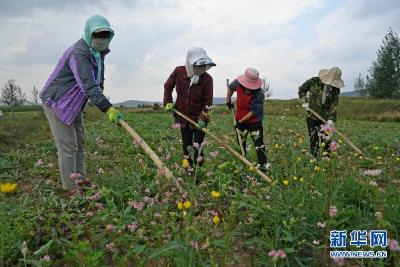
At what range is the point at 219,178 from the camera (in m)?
3.79

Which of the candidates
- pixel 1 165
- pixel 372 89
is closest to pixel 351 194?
pixel 1 165

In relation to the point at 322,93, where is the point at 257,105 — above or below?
below

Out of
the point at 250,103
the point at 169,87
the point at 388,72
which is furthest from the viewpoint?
the point at 388,72

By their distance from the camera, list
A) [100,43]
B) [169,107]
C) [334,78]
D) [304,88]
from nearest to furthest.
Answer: [100,43] → [169,107] → [334,78] → [304,88]

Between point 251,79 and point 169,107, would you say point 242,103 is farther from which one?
point 169,107

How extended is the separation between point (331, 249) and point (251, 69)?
3.02 metres

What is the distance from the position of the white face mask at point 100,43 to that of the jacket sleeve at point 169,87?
1067mm

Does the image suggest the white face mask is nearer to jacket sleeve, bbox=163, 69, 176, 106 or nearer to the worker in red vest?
jacket sleeve, bbox=163, 69, 176, 106

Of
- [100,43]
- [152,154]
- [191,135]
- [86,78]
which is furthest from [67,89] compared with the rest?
[191,135]

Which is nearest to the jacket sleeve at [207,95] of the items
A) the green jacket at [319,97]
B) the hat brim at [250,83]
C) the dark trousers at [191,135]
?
the dark trousers at [191,135]

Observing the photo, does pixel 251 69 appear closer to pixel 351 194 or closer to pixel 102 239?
pixel 351 194

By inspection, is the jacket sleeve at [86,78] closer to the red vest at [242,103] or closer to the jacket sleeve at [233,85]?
the red vest at [242,103]

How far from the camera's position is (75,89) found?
3689 millimetres

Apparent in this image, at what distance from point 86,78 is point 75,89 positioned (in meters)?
0.31
